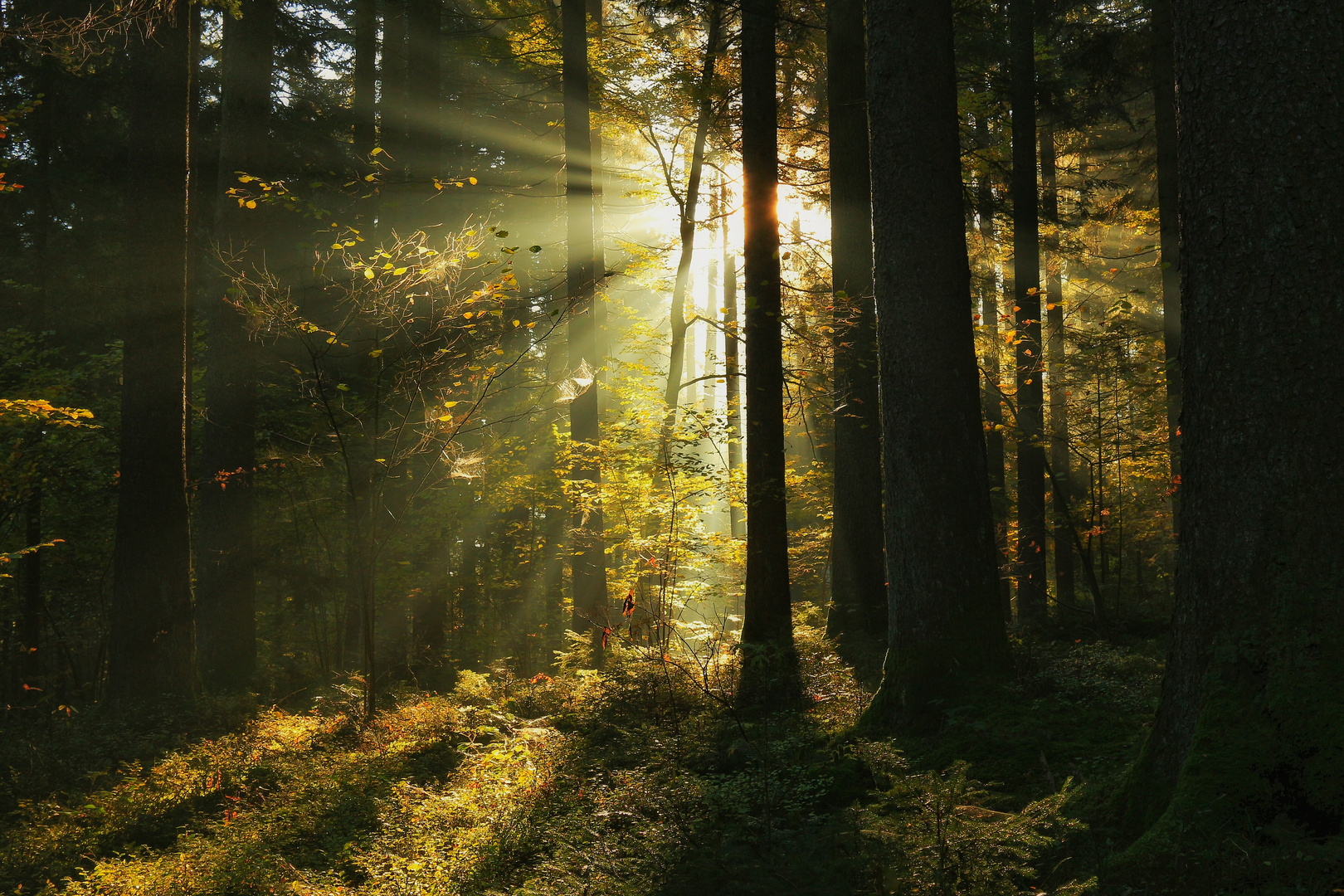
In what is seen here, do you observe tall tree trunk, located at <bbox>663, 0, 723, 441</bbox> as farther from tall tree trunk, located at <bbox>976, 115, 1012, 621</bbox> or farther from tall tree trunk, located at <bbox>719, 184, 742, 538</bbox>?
tall tree trunk, located at <bbox>976, 115, 1012, 621</bbox>

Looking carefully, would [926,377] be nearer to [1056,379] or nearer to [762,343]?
[762,343]

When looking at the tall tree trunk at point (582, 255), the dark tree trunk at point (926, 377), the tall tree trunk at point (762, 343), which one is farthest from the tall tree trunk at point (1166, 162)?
the tall tree trunk at point (582, 255)

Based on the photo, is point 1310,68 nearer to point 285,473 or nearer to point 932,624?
point 932,624

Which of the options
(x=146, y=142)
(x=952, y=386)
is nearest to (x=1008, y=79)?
(x=952, y=386)

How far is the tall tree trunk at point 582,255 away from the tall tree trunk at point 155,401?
5.43 m

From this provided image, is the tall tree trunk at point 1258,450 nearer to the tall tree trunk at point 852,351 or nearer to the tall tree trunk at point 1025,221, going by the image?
the tall tree trunk at point 852,351

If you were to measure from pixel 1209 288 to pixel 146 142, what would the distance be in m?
11.1

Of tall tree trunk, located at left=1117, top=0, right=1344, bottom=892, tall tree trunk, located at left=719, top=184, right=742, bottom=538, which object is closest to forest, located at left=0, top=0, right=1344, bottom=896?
tall tree trunk, located at left=1117, top=0, right=1344, bottom=892

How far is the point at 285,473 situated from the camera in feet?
52.2

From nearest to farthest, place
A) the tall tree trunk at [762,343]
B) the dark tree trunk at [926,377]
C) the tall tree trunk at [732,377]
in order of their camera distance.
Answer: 1. the dark tree trunk at [926,377]
2. the tall tree trunk at [762,343]
3. the tall tree trunk at [732,377]

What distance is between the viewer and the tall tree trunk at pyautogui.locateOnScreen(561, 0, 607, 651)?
42.1 feet

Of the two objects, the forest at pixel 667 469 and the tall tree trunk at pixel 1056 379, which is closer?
the forest at pixel 667 469

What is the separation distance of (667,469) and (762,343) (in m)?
3.25

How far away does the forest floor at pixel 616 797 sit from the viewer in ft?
11.4
